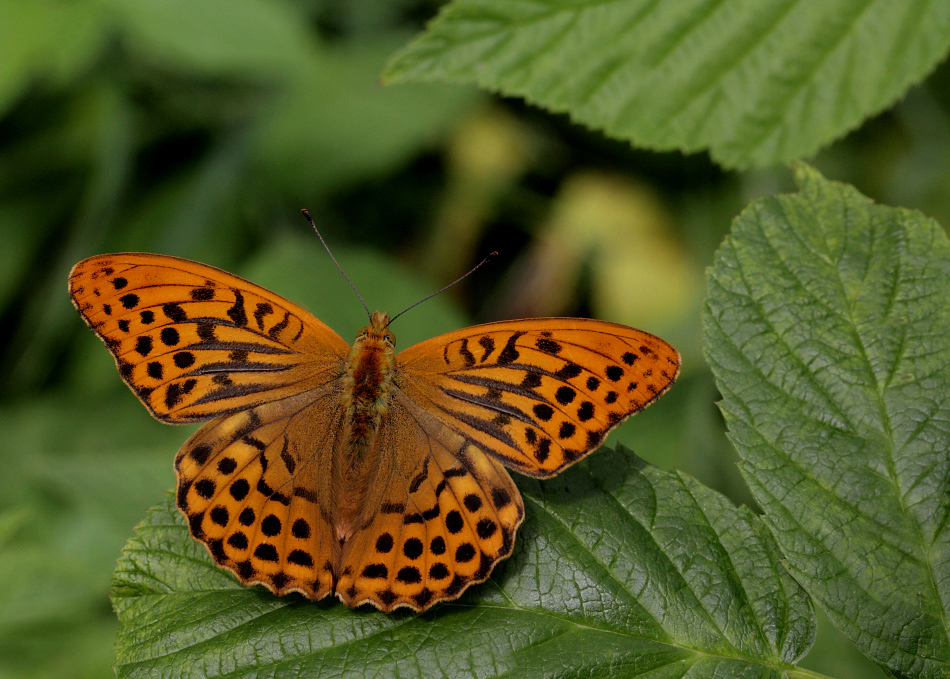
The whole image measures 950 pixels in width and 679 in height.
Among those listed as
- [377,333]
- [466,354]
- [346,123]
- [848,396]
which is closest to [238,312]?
[377,333]

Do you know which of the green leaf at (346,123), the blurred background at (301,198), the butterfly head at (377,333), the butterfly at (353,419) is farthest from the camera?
the green leaf at (346,123)

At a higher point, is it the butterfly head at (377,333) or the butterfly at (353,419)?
the butterfly head at (377,333)

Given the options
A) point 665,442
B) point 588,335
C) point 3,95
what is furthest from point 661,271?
point 3,95

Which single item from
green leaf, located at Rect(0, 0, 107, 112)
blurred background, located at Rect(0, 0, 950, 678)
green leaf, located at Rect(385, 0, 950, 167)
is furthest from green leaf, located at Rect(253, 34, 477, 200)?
green leaf, located at Rect(385, 0, 950, 167)

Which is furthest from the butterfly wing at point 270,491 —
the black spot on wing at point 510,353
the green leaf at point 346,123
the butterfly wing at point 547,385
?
the green leaf at point 346,123

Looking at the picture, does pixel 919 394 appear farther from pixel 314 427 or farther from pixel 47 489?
pixel 47 489

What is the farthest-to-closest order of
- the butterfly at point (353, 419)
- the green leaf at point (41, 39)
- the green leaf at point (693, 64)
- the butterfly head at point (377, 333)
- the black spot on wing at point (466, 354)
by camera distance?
the green leaf at point (41, 39), the green leaf at point (693, 64), the butterfly head at point (377, 333), the black spot on wing at point (466, 354), the butterfly at point (353, 419)

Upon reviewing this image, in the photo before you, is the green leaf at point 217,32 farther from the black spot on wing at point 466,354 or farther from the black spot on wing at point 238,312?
the black spot on wing at point 466,354
